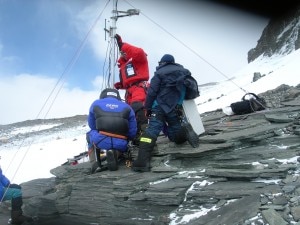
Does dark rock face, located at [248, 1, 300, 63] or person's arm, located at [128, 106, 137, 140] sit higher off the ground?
dark rock face, located at [248, 1, 300, 63]

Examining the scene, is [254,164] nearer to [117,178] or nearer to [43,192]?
[117,178]

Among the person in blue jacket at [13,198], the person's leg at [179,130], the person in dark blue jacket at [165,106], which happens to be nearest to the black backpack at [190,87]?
the person in dark blue jacket at [165,106]

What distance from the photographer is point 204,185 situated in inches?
259

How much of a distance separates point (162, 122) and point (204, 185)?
6.99 feet

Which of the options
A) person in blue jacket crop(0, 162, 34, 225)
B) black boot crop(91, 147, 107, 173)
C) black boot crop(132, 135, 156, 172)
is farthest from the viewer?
black boot crop(91, 147, 107, 173)

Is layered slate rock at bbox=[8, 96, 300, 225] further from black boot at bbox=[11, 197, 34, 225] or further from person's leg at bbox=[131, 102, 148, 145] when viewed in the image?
person's leg at bbox=[131, 102, 148, 145]

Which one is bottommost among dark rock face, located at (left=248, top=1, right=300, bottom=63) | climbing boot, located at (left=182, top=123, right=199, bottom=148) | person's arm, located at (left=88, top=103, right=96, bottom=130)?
climbing boot, located at (left=182, top=123, right=199, bottom=148)

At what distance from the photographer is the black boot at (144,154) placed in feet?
26.3

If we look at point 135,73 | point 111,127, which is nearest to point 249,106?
point 135,73

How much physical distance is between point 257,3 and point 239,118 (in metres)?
3.24

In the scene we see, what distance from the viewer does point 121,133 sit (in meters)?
8.66

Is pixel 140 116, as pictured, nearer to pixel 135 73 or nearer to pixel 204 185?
pixel 135 73

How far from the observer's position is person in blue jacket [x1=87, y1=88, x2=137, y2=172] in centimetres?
852

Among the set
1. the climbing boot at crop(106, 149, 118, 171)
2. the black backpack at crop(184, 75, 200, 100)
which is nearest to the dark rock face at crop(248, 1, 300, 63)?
the black backpack at crop(184, 75, 200, 100)
